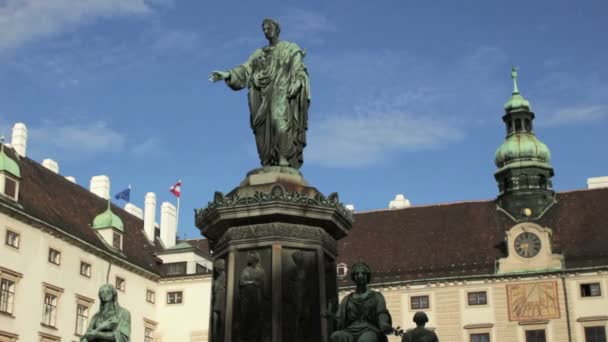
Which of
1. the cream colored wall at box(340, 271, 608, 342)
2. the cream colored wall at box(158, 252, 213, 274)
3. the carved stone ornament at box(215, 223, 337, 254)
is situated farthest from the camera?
the cream colored wall at box(158, 252, 213, 274)

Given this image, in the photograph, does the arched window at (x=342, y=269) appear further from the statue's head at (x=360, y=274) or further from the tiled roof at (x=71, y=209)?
the statue's head at (x=360, y=274)

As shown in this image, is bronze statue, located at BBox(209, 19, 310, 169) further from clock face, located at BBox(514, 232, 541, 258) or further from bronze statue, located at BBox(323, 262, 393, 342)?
clock face, located at BBox(514, 232, 541, 258)

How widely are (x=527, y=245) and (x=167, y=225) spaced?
80.6ft

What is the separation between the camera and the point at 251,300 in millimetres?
11242

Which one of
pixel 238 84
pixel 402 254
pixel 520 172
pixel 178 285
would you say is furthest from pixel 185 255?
pixel 238 84

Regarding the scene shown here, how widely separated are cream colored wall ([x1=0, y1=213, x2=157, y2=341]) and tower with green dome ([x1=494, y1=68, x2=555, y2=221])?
23.6m

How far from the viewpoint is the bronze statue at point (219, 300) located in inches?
450

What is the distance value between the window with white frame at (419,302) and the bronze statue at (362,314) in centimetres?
4314

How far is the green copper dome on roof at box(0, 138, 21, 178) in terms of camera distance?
146 feet

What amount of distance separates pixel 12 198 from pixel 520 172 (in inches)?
1178

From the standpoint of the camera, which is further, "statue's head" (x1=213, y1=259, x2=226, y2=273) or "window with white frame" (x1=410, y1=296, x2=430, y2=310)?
"window with white frame" (x1=410, y1=296, x2=430, y2=310)

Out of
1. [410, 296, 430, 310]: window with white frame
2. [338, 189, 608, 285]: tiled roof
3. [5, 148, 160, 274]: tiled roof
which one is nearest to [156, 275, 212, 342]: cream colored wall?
[5, 148, 160, 274]: tiled roof

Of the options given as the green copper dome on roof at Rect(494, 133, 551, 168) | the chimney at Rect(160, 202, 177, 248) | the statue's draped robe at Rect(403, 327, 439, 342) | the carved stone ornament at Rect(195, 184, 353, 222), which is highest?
the green copper dome on roof at Rect(494, 133, 551, 168)

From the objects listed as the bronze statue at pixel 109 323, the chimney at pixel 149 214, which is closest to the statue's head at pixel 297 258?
the bronze statue at pixel 109 323
